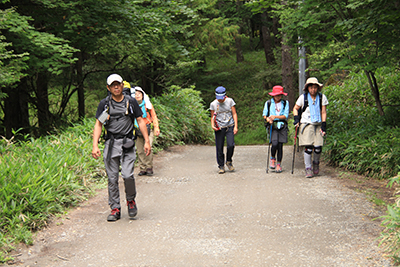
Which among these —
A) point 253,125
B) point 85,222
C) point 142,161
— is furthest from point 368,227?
point 253,125

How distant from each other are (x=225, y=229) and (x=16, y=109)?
35.5 ft

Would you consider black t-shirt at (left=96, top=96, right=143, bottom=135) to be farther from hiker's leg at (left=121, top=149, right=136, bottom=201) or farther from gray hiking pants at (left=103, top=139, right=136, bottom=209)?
hiker's leg at (left=121, top=149, right=136, bottom=201)

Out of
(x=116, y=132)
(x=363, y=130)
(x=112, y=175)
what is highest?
(x=116, y=132)

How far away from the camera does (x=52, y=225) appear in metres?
5.66

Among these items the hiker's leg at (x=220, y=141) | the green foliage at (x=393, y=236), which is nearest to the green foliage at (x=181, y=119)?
the hiker's leg at (x=220, y=141)

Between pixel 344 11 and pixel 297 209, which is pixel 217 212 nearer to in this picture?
pixel 297 209

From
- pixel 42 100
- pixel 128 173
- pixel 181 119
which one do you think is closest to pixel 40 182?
pixel 128 173

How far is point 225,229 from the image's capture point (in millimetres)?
5383

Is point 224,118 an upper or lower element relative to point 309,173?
upper

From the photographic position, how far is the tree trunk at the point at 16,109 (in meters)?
13.3

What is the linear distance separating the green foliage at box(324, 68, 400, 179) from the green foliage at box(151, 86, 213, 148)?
5175 millimetres

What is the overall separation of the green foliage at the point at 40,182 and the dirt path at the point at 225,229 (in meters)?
0.26

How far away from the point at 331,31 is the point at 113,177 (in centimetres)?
630

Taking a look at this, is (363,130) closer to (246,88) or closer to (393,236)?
(393,236)
